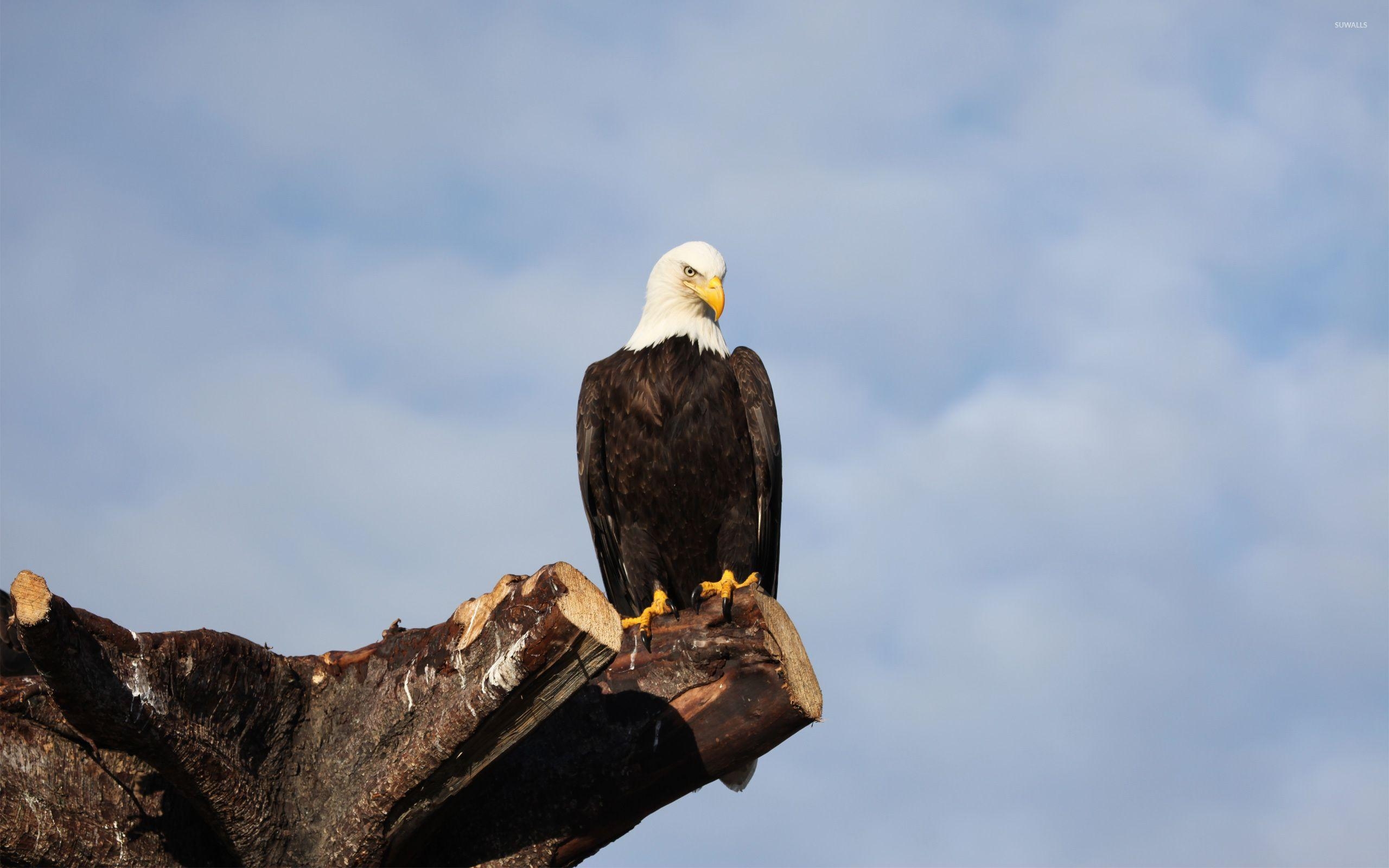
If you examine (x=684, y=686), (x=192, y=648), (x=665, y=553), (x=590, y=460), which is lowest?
(x=192, y=648)

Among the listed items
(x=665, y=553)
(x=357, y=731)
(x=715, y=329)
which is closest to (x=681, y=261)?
(x=715, y=329)

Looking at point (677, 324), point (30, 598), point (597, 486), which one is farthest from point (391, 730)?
point (677, 324)

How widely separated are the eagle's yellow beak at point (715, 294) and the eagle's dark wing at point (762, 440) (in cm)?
30

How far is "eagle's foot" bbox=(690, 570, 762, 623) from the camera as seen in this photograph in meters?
4.59

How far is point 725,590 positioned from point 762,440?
3.78 feet

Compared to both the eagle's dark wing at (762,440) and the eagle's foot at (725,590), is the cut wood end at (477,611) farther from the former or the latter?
the eagle's dark wing at (762,440)

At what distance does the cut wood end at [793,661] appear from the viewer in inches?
175

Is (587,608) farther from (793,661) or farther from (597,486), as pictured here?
(597,486)

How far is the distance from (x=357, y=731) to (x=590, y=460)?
8.90 ft

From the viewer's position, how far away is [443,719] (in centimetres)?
394

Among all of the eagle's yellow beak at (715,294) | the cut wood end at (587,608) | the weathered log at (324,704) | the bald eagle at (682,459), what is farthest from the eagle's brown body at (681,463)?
the cut wood end at (587,608)

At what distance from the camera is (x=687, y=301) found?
23.2ft

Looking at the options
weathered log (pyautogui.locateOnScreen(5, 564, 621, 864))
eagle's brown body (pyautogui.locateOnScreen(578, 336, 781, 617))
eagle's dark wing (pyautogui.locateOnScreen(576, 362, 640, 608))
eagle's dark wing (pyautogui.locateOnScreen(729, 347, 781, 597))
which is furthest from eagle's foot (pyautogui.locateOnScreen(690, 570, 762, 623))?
weathered log (pyautogui.locateOnScreen(5, 564, 621, 864))

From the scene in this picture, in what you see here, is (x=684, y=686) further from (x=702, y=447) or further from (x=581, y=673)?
→ (x=702, y=447)
